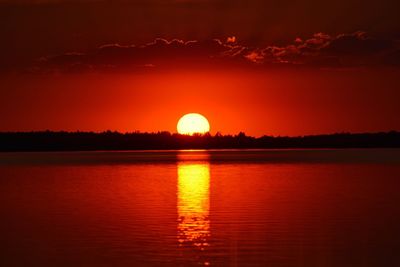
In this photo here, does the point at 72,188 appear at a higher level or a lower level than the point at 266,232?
higher

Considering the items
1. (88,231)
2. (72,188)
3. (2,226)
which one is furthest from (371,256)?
(72,188)

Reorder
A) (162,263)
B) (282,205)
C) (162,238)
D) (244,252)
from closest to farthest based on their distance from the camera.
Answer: (162,263), (244,252), (162,238), (282,205)

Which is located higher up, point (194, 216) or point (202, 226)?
point (194, 216)

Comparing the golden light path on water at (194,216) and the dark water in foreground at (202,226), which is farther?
the golden light path on water at (194,216)

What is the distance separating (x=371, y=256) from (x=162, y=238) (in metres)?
8.14

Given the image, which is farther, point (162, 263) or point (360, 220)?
point (360, 220)

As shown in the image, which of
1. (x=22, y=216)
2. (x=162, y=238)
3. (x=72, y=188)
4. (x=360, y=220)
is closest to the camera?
(x=162, y=238)

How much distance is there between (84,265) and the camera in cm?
2469

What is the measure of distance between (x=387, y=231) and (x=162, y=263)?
11.1m

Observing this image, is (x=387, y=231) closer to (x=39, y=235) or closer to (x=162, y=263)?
(x=162, y=263)

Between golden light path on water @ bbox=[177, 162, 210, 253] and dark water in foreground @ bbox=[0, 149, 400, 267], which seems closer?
dark water in foreground @ bbox=[0, 149, 400, 267]

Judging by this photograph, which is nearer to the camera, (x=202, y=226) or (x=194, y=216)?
(x=202, y=226)

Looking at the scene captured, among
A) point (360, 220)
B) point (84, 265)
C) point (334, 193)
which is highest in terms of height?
point (334, 193)

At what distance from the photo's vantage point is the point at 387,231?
31.5m
